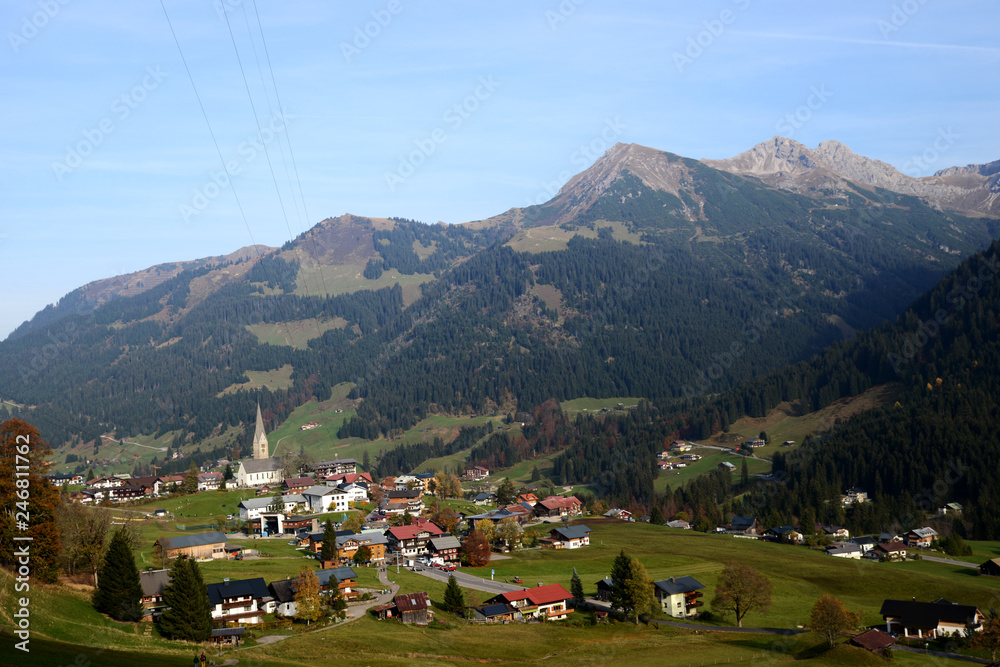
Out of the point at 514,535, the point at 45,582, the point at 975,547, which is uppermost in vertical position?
the point at 45,582

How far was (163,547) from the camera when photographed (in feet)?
274

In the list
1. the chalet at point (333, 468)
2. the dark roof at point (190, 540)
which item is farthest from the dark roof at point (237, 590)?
the chalet at point (333, 468)

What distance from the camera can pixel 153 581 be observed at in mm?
68062

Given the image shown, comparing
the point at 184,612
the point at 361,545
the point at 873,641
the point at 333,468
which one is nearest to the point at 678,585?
the point at 873,641

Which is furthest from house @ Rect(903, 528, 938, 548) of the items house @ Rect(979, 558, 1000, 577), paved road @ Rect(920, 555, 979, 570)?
house @ Rect(979, 558, 1000, 577)

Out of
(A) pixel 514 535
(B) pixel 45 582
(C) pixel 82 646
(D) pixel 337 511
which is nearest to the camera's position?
(C) pixel 82 646

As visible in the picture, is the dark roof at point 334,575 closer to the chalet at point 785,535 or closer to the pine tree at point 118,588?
the pine tree at point 118,588

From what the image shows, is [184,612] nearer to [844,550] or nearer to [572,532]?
[572,532]

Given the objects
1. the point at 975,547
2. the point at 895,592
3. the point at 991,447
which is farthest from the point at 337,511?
the point at 991,447

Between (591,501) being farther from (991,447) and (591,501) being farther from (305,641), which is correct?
(305,641)

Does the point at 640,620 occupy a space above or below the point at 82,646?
below

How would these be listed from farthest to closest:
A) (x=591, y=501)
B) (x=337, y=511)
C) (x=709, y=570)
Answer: (x=591, y=501), (x=337, y=511), (x=709, y=570)

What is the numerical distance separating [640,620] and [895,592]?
3283 centimetres

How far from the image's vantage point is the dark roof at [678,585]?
267ft
